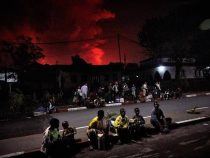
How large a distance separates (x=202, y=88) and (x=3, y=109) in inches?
1105

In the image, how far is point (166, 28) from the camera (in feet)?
154

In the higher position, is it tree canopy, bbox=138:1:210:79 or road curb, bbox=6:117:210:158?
tree canopy, bbox=138:1:210:79

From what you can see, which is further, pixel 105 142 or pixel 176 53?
pixel 176 53

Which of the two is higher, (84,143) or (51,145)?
(51,145)

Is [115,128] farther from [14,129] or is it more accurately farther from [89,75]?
[89,75]

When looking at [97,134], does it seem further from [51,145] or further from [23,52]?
[23,52]

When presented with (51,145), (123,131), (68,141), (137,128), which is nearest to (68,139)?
(68,141)

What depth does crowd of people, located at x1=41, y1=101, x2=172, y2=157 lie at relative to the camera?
388 inches

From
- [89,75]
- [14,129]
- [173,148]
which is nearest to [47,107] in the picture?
[14,129]

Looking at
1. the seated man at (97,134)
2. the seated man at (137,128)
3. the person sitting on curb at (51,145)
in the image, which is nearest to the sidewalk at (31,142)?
the seated man at (97,134)

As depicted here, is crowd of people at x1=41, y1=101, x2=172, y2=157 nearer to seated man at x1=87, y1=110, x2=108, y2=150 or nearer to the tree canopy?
seated man at x1=87, y1=110, x2=108, y2=150

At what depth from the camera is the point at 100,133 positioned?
428 inches

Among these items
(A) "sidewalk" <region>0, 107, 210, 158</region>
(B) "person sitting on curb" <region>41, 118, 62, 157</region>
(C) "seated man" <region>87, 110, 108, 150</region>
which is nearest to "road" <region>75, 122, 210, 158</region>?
(C) "seated man" <region>87, 110, 108, 150</region>

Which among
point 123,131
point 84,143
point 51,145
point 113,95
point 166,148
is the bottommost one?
point 166,148
